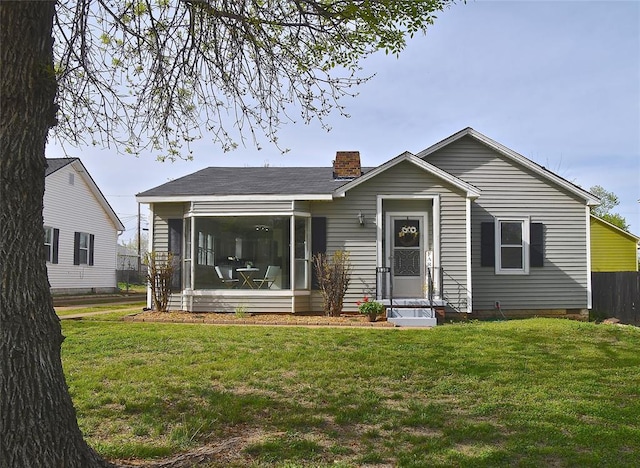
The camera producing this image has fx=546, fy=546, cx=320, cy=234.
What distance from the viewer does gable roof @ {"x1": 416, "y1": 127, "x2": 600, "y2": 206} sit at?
1366cm

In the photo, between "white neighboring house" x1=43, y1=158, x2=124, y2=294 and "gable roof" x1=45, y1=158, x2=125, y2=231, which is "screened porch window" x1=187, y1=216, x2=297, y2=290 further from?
"gable roof" x1=45, y1=158, x2=125, y2=231

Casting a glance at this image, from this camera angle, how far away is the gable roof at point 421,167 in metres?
12.7

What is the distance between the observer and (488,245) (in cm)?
1365

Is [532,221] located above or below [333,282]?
above

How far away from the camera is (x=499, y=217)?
13.8m

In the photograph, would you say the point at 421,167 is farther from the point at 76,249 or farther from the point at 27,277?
the point at 76,249

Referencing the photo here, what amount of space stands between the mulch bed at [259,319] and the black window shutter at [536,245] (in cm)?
450

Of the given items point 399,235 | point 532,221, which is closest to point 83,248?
point 399,235

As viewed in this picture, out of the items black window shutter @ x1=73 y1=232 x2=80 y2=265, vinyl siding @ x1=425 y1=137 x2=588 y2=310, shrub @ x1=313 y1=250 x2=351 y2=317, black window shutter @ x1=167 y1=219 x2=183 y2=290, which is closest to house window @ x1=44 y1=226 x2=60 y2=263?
black window shutter @ x1=73 y1=232 x2=80 y2=265

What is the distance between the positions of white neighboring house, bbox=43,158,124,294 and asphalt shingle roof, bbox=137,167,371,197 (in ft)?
23.5

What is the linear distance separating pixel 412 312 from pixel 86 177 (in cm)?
1624

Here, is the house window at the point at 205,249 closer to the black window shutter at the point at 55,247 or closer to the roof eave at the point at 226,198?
the roof eave at the point at 226,198

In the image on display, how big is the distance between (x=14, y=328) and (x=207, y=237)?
31.9 ft

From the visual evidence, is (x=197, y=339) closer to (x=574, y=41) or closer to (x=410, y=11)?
(x=410, y=11)
